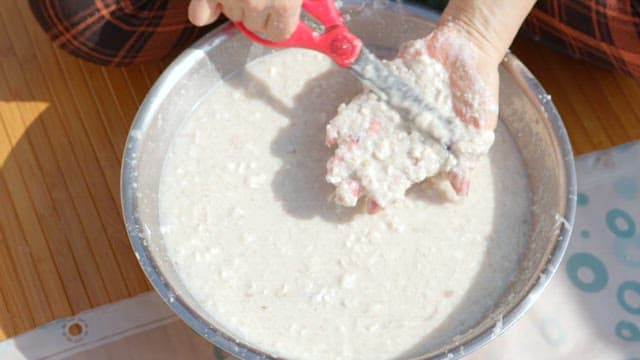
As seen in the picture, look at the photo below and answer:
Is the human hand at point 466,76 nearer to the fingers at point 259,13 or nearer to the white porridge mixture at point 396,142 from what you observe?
the white porridge mixture at point 396,142

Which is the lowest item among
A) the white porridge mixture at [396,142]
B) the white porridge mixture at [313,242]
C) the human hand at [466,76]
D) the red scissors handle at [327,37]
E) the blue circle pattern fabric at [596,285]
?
the blue circle pattern fabric at [596,285]

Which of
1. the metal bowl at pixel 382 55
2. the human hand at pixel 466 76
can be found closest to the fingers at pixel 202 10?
the metal bowl at pixel 382 55

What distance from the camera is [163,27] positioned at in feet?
4.08

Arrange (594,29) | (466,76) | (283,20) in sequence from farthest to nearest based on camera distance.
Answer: (594,29) < (466,76) < (283,20)

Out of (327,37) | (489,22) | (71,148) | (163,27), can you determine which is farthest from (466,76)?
(71,148)

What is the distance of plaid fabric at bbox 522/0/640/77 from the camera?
121 centimetres

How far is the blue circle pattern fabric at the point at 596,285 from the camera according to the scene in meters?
1.24

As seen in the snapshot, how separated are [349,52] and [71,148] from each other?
46cm

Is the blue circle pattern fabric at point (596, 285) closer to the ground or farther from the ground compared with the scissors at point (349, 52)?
closer to the ground

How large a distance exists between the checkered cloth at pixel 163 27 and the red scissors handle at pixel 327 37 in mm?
164

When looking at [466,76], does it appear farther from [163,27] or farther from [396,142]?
[163,27]

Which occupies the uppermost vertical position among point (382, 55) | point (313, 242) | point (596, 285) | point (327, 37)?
point (327, 37)

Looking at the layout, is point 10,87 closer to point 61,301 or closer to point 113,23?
point 113,23

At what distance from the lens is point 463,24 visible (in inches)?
46.0
